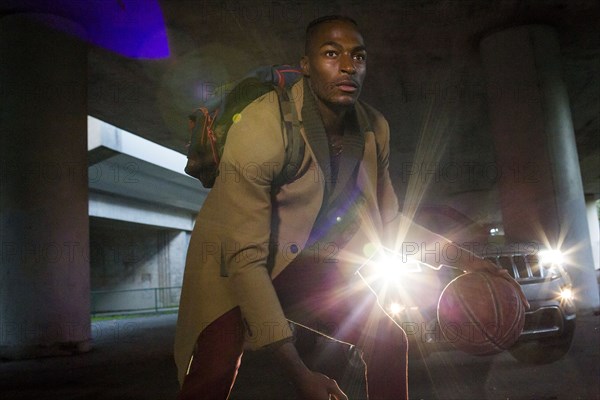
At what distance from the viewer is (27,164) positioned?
27.9 feet

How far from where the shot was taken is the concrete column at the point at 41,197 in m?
8.30

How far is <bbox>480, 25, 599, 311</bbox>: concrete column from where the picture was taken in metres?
10.7

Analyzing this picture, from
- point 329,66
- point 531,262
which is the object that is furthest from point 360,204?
point 531,262

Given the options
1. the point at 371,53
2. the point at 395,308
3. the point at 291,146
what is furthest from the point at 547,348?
the point at 371,53

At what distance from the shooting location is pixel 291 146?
1.83 meters

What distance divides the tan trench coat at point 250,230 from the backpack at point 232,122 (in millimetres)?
44

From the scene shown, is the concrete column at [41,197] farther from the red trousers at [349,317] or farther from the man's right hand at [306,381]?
the man's right hand at [306,381]

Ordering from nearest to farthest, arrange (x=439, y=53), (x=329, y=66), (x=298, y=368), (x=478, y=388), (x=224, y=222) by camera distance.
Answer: (x=298, y=368) < (x=224, y=222) < (x=329, y=66) < (x=478, y=388) < (x=439, y=53)

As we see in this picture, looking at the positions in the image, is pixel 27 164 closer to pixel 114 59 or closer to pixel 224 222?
pixel 114 59

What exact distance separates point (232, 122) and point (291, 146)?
0.24 metres

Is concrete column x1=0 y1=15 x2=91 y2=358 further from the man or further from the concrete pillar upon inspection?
the concrete pillar

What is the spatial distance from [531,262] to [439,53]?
7.64m

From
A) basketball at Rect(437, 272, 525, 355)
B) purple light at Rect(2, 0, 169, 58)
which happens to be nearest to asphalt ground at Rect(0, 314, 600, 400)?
basketball at Rect(437, 272, 525, 355)

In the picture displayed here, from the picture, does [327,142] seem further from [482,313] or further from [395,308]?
[395,308]
